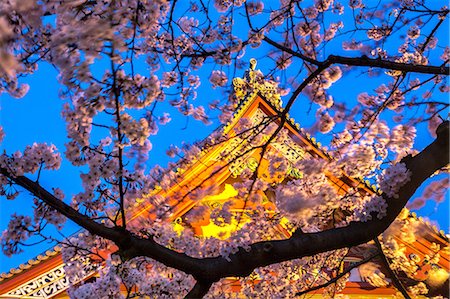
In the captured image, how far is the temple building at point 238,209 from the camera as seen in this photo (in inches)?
303

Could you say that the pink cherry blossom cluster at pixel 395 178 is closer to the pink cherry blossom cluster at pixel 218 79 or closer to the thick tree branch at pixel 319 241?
the thick tree branch at pixel 319 241

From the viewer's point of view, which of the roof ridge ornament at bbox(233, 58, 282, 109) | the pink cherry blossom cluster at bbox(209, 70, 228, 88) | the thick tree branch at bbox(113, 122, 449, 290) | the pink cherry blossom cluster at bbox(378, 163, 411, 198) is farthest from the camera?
the roof ridge ornament at bbox(233, 58, 282, 109)

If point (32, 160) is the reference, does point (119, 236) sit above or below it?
below

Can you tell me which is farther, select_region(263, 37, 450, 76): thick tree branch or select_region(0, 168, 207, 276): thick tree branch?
select_region(263, 37, 450, 76): thick tree branch

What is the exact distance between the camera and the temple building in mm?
7691

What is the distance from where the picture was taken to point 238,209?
27.9ft

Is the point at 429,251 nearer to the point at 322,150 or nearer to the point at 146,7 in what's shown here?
the point at 322,150

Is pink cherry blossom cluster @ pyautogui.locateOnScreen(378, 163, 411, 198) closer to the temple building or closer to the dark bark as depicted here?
the dark bark

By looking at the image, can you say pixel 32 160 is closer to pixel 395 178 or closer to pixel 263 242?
pixel 263 242

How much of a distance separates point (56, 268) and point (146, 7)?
5.45 metres

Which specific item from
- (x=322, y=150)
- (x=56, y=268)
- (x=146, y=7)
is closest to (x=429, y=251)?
(x=322, y=150)

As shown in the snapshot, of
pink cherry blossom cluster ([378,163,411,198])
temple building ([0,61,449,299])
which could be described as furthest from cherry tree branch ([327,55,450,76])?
temple building ([0,61,449,299])

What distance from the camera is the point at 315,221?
575cm

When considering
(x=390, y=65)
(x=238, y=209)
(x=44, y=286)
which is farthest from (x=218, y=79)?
(x=44, y=286)
